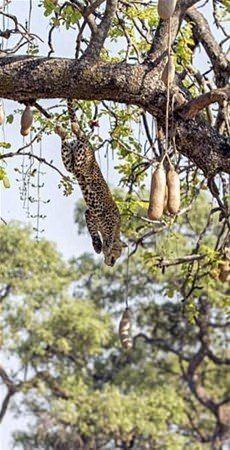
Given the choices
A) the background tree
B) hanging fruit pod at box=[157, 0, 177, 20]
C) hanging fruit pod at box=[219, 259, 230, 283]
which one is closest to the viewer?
hanging fruit pod at box=[157, 0, 177, 20]

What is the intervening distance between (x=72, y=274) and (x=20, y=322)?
139cm

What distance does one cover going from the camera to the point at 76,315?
14453 millimetres

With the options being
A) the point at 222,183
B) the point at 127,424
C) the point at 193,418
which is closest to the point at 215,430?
the point at 193,418

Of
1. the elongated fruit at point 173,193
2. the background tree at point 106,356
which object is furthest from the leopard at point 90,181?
the background tree at point 106,356

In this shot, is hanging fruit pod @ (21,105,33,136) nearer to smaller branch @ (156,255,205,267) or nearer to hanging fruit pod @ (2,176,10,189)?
hanging fruit pod @ (2,176,10,189)

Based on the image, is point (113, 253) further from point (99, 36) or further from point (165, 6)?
point (165, 6)

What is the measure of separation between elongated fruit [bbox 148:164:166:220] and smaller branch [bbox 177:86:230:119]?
39 cm

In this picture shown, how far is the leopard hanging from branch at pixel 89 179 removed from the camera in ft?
13.8

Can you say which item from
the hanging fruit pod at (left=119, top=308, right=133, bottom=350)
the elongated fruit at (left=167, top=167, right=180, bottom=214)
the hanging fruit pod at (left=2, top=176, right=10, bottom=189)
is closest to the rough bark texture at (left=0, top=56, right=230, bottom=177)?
the elongated fruit at (left=167, top=167, right=180, bottom=214)

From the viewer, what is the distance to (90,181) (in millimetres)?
4230

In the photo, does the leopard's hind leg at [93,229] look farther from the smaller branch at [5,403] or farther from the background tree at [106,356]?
the smaller branch at [5,403]

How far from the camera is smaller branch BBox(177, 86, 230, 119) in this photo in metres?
3.40

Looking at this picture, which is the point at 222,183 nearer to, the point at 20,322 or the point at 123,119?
the point at 123,119

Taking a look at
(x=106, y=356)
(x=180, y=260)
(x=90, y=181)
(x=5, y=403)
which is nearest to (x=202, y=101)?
(x=90, y=181)
